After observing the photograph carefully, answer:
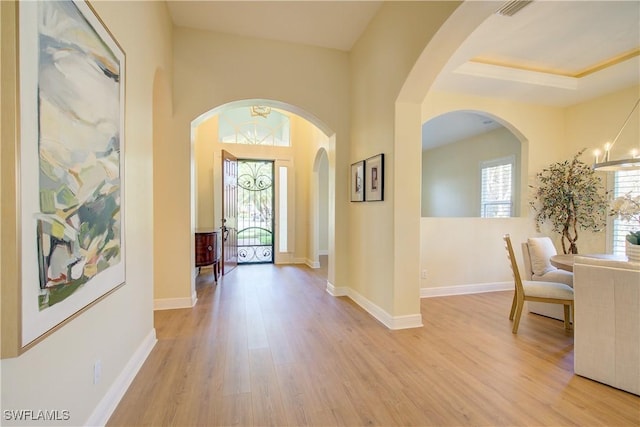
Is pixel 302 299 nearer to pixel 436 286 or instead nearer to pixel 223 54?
pixel 436 286

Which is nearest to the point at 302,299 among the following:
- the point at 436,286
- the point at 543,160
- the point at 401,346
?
the point at 401,346

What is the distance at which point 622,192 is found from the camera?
14.0 feet

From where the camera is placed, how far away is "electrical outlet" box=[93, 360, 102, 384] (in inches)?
62.2

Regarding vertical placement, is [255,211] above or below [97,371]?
above

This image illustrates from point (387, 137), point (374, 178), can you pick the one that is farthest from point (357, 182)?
point (387, 137)

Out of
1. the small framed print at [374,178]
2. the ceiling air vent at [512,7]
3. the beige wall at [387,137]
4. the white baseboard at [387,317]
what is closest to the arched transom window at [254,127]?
the beige wall at [387,137]

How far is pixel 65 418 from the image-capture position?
1306 mm

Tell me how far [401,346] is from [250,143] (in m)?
5.30

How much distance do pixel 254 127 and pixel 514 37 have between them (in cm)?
497

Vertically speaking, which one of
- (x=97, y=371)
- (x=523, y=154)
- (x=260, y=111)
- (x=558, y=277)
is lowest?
(x=97, y=371)

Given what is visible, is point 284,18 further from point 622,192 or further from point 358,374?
point 622,192

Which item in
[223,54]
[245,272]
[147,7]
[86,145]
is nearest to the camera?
[86,145]

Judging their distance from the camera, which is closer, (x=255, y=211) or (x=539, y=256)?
(x=539, y=256)

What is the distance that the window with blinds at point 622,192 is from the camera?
410 centimetres
